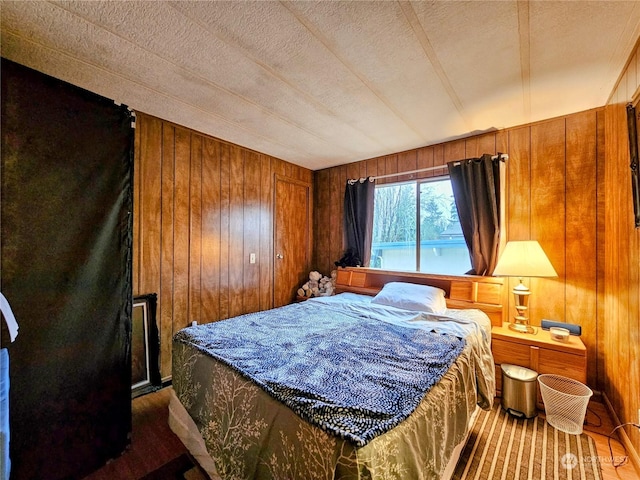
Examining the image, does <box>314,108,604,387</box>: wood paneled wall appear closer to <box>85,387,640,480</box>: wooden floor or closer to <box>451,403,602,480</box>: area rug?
<box>85,387,640,480</box>: wooden floor

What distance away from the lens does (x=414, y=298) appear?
2.57 meters

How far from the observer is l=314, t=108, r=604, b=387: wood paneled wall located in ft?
7.38

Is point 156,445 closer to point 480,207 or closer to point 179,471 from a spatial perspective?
point 179,471

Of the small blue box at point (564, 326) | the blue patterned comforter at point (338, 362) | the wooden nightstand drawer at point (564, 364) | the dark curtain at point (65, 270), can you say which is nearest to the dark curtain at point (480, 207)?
the small blue box at point (564, 326)

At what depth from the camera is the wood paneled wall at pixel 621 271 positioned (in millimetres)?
1569

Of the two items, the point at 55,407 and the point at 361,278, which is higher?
the point at 361,278

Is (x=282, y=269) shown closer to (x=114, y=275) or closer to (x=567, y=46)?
(x=114, y=275)

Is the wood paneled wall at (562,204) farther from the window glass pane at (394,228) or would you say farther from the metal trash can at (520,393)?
the window glass pane at (394,228)

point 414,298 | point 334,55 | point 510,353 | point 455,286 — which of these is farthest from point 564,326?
point 334,55

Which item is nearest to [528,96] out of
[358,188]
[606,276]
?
[606,276]

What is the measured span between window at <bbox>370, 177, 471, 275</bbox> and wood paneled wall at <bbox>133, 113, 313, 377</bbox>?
4.89 ft

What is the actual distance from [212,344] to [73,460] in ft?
3.13

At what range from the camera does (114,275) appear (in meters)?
1.67

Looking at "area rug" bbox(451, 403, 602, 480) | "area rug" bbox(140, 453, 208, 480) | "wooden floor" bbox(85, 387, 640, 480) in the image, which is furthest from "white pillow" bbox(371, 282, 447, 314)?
"area rug" bbox(140, 453, 208, 480)
